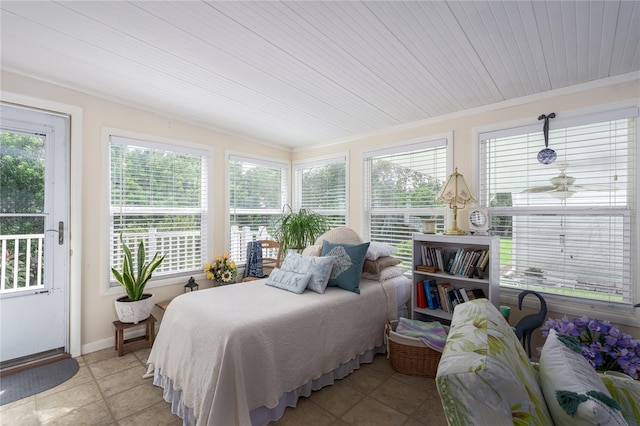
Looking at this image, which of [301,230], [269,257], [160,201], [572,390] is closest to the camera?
[572,390]

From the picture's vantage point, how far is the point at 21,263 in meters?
2.53

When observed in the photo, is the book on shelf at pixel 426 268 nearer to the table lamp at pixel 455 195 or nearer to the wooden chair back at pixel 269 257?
the table lamp at pixel 455 195

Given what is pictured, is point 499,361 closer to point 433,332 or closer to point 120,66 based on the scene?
point 433,332

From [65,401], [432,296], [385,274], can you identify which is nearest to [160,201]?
[65,401]

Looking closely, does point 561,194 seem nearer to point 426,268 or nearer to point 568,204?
point 568,204

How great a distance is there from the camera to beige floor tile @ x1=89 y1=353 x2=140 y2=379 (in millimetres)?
2436

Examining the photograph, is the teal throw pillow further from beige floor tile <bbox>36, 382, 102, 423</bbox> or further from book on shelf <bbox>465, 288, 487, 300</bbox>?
beige floor tile <bbox>36, 382, 102, 423</bbox>

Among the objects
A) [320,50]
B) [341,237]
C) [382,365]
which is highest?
[320,50]

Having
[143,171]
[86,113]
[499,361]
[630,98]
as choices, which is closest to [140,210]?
[143,171]

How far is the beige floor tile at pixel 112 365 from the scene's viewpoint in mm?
2436

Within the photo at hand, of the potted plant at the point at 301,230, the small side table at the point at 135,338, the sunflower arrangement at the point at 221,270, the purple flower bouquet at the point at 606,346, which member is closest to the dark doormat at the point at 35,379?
the small side table at the point at 135,338

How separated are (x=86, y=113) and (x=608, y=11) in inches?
157

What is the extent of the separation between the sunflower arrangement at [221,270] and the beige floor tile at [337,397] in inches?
73.8

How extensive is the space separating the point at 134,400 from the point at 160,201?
198 cm
